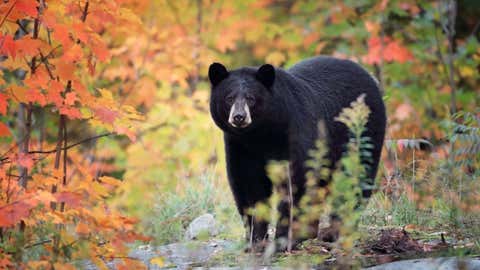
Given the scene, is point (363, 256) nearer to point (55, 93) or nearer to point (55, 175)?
point (55, 175)

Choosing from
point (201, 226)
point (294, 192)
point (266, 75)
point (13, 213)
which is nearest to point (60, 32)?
point (13, 213)

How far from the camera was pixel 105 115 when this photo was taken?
5.34m

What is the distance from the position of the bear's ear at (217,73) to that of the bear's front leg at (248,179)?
0.46 m

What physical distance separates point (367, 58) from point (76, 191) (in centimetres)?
854

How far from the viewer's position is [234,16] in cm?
1336

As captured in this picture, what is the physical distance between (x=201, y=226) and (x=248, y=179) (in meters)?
1.23

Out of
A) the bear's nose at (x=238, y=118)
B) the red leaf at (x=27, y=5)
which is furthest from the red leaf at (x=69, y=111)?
the bear's nose at (x=238, y=118)

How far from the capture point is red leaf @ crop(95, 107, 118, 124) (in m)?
5.32

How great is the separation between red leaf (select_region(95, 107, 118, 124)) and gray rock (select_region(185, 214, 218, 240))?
2.00 meters

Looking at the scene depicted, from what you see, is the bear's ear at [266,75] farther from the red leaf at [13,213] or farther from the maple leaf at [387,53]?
the maple leaf at [387,53]

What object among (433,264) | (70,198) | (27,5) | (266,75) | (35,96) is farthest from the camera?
(266,75)

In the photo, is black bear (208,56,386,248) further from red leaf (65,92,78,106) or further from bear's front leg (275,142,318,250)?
red leaf (65,92,78,106)

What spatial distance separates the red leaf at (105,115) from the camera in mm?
5324

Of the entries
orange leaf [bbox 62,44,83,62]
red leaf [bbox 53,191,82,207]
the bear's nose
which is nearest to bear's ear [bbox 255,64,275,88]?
the bear's nose
